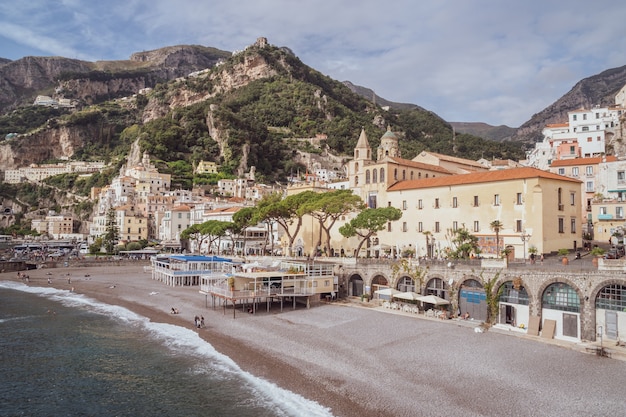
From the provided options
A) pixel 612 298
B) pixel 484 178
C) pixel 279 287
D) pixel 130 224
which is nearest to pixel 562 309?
pixel 612 298

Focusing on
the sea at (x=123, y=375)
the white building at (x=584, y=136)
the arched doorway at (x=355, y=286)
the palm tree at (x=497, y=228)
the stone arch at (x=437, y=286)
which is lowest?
the sea at (x=123, y=375)

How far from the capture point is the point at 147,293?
1870 inches

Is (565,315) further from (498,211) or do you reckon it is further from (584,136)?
(584,136)

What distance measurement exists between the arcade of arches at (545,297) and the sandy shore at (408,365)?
2345 mm

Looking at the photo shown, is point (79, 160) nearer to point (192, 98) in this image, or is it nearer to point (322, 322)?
point (192, 98)

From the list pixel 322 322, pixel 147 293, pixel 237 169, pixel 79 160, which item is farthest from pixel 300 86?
pixel 322 322

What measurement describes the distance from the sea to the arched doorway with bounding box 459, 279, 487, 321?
50.9 ft

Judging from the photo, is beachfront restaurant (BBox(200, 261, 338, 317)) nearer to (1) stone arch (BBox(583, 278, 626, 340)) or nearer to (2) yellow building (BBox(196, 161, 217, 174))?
(1) stone arch (BBox(583, 278, 626, 340))

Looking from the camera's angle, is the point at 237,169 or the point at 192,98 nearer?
the point at 237,169

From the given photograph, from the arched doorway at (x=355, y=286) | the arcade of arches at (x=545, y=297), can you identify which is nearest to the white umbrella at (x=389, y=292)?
the arcade of arches at (x=545, y=297)

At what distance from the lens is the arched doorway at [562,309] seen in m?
24.9

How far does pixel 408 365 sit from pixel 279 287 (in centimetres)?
1633

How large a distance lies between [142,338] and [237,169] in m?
102

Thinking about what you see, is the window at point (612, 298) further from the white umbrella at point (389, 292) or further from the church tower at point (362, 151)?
the church tower at point (362, 151)
